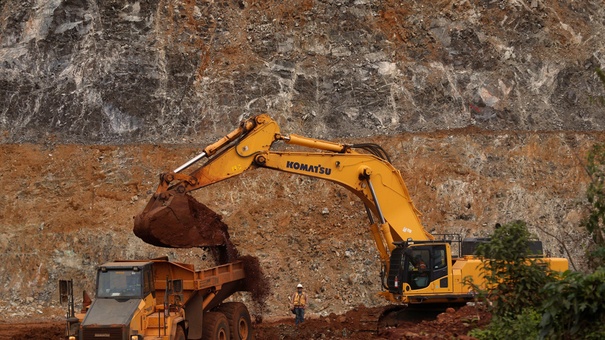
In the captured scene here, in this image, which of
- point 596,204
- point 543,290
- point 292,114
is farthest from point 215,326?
point 292,114

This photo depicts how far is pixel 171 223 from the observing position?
55.3 ft

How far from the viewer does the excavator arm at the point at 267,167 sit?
1692 cm

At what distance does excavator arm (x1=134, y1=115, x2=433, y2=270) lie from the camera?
16922 mm

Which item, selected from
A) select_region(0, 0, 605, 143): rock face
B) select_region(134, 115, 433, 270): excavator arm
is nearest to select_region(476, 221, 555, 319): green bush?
select_region(134, 115, 433, 270): excavator arm

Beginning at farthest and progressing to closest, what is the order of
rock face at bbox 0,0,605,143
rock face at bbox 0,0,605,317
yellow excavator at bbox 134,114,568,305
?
rock face at bbox 0,0,605,143 < rock face at bbox 0,0,605,317 < yellow excavator at bbox 134,114,568,305

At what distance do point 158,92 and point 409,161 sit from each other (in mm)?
8855

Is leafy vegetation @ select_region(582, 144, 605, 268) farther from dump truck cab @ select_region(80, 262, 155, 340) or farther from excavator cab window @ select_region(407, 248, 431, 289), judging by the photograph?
dump truck cab @ select_region(80, 262, 155, 340)

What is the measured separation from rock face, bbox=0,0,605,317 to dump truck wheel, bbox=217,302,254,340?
7877 mm

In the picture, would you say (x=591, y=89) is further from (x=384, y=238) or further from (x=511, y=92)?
(x=384, y=238)

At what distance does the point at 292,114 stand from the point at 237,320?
45.9ft

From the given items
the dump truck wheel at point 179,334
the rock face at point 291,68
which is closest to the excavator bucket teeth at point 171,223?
the dump truck wheel at point 179,334

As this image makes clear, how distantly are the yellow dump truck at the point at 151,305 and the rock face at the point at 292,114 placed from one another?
9.52m

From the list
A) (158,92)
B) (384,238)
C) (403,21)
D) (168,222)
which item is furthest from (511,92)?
(168,222)

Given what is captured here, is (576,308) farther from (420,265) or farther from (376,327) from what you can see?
(376,327)
